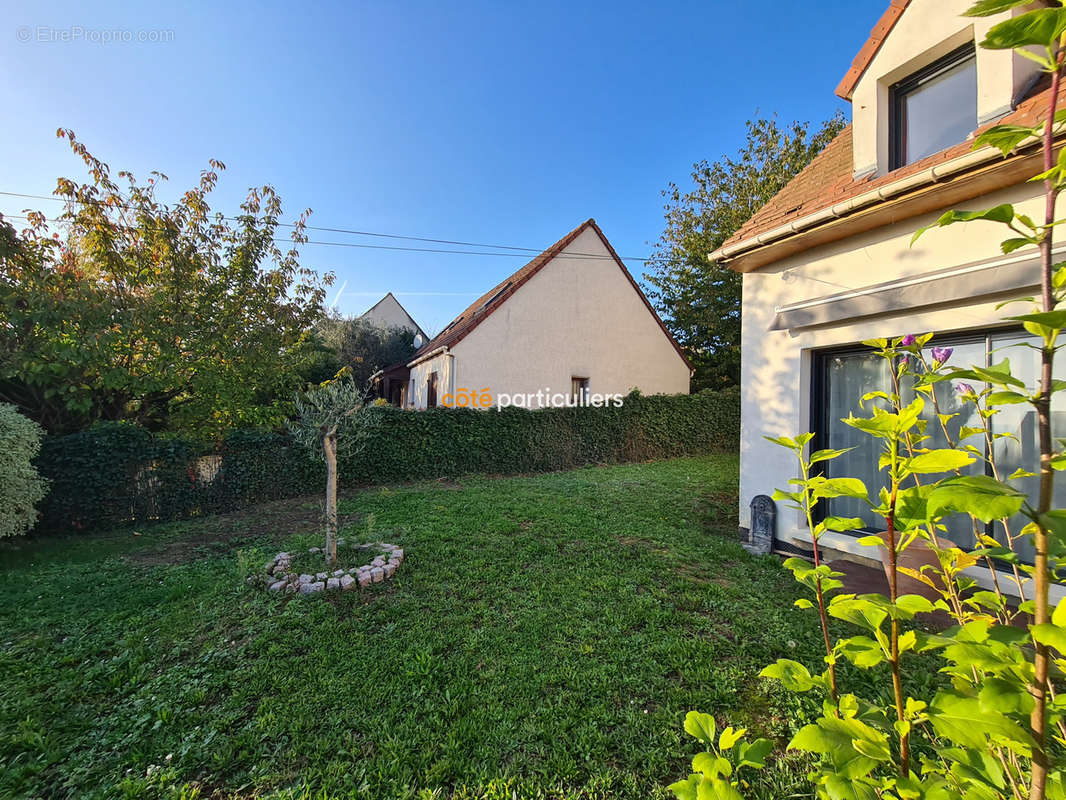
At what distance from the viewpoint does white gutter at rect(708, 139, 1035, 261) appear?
10.8 ft

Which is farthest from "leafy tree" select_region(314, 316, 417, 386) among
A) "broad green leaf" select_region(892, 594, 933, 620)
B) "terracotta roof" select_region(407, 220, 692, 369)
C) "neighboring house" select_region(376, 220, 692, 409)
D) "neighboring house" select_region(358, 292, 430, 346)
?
"broad green leaf" select_region(892, 594, 933, 620)

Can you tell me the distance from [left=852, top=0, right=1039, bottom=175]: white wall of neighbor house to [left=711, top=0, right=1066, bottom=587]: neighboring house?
0.01 metres

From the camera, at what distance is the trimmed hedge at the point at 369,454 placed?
6.61 m

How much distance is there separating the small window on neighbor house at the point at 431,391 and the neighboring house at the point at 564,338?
35 millimetres

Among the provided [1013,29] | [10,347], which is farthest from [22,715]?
[10,347]

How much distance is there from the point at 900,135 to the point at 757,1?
4.75 metres

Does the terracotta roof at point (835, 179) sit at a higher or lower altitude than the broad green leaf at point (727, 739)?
higher

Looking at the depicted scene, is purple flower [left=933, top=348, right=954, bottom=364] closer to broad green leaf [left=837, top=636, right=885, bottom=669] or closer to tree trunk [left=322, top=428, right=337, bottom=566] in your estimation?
broad green leaf [left=837, top=636, right=885, bottom=669]

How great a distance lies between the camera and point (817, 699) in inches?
102

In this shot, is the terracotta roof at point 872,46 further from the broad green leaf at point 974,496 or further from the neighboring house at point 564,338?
the neighboring house at point 564,338

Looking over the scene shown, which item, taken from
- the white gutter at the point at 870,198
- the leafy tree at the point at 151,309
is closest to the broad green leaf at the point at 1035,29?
the white gutter at the point at 870,198

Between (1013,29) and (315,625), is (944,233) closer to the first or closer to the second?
(1013,29)

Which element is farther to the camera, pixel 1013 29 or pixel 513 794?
pixel 513 794

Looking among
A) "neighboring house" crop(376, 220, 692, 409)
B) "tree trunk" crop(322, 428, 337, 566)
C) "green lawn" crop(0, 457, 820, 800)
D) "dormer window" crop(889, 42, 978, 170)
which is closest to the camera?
"green lawn" crop(0, 457, 820, 800)
